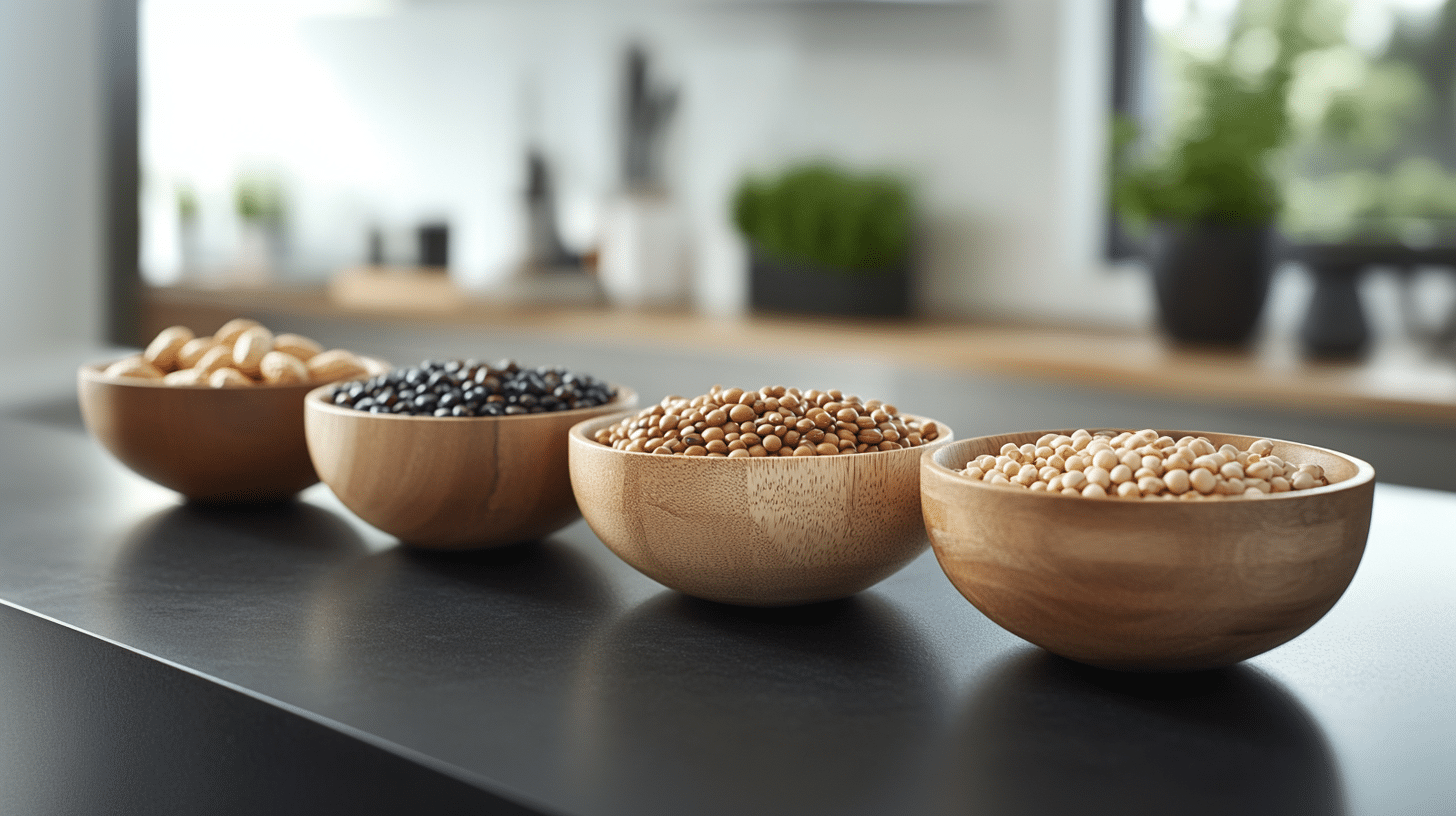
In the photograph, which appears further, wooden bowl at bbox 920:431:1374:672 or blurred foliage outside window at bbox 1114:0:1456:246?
blurred foliage outside window at bbox 1114:0:1456:246

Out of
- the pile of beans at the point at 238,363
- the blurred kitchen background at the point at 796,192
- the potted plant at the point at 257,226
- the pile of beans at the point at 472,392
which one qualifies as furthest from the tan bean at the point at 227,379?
the potted plant at the point at 257,226

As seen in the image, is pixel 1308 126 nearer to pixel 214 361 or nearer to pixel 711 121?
pixel 711 121

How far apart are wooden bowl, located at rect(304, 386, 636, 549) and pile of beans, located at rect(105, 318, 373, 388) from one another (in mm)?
171

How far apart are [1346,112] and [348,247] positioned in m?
2.81

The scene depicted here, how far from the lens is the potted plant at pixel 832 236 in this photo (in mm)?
2979

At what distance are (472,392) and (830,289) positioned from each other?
2.16m

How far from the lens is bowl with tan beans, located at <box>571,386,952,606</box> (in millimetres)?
784

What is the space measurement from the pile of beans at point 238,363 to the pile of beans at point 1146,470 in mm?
600

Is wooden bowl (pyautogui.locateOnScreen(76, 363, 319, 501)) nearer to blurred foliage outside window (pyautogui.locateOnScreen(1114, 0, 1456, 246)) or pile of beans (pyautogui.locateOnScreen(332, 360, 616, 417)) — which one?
pile of beans (pyautogui.locateOnScreen(332, 360, 616, 417))

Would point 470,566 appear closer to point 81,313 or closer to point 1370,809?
point 1370,809

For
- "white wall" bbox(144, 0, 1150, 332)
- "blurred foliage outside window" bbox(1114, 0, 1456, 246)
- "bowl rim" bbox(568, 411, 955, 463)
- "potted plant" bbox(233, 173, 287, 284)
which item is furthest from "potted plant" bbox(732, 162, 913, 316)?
"bowl rim" bbox(568, 411, 955, 463)

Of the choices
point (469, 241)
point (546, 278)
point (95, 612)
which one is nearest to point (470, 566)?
point (95, 612)

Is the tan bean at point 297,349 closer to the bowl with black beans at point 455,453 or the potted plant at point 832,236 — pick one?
the bowl with black beans at point 455,453

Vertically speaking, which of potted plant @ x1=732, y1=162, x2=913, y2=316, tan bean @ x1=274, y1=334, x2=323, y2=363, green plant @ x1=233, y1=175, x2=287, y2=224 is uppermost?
green plant @ x1=233, y1=175, x2=287, y2=224
